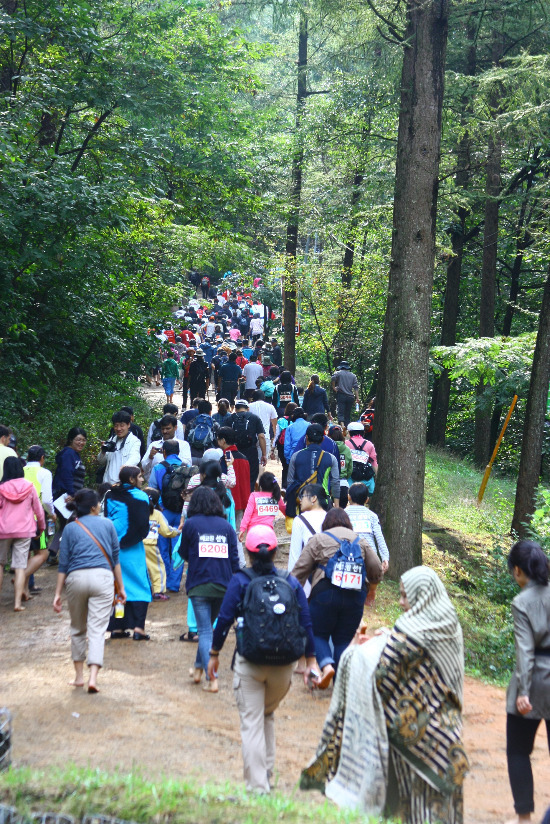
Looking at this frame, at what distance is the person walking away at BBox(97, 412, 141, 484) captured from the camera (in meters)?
11.0

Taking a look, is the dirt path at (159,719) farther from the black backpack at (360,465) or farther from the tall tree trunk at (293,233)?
the tall tree trunk at (293,233)

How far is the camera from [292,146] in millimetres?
25766

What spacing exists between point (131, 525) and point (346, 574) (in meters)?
2.50

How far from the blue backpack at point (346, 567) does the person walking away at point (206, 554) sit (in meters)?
0.90

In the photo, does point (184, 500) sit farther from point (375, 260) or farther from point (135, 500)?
point (375, 260)

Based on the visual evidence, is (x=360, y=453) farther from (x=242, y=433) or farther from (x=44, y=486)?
(x=44, y=486)

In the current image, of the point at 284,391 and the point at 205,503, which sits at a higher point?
the point at 205,503

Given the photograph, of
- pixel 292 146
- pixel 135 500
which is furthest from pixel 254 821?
pixel 292 146

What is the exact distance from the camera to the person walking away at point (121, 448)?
435 inches

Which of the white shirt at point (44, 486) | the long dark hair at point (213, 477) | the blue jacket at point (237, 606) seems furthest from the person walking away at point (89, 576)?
the white shirt at point (44, 486)

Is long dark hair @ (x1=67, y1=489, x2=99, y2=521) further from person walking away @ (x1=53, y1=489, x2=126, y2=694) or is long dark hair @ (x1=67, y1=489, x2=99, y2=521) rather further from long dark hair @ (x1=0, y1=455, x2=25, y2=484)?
long dark hair @ (x1=0, y1=455, x2=25, y2=484)

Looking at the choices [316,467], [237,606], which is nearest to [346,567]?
[237,606]

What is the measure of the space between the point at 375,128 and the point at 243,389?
8.79 m

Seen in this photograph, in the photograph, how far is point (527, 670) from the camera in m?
5.34
